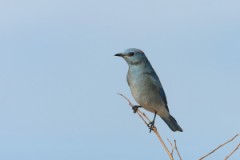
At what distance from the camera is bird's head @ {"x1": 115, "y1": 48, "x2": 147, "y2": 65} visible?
8675mm

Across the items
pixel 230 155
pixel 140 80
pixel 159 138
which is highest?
pixel 140 80

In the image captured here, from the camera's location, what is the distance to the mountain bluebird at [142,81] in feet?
28.7

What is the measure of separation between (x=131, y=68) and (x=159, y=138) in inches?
148

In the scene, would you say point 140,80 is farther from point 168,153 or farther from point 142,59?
point 168,153

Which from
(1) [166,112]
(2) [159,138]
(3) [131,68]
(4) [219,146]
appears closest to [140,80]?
(3) [131,68]

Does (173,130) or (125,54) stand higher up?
(125,54)

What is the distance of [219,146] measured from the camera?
4703mm

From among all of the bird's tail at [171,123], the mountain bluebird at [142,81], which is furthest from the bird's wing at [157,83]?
the bird's tail at [171,123]

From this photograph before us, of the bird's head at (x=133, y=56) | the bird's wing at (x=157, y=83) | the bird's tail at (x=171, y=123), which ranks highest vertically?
the bird's head at (x=133, y=56)

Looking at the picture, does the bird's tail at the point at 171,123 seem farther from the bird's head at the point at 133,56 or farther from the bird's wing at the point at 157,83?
the bird's head at the point at 133,56

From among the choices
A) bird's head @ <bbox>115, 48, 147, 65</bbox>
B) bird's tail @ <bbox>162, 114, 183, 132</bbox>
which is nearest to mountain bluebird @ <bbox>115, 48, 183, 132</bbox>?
bird's head @ <bbox>115, 48, 147, 65</bbox>

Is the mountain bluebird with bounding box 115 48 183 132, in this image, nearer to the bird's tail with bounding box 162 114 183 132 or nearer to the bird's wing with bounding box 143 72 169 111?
the bird's wing with bounding box 143 72 169 111

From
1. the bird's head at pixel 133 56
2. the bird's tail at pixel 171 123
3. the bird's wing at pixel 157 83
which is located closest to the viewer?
the bird's head at pixel 133 56

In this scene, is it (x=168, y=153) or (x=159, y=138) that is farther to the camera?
(x=159, y=138)
